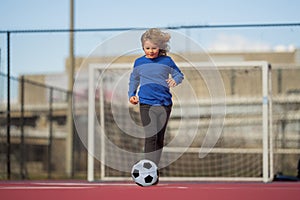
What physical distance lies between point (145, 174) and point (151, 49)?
0.99 metres

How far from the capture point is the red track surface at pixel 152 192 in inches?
182

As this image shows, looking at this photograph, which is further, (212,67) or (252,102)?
(252,102)

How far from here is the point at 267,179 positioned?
8.94 metres

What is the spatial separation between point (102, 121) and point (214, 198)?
569 cm

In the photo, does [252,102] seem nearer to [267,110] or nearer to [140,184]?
[267,110]

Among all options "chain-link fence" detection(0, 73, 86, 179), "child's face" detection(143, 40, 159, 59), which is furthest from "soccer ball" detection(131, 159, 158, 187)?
"chain-link fence" detection(0, 73, 86, 179)

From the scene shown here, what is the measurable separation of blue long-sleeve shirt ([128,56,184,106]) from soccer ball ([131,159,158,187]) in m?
0.49

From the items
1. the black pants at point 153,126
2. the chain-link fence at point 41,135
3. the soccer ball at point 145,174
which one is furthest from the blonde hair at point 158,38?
the chain-link fence at point 41,135

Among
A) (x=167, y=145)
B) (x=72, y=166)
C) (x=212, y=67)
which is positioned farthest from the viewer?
(x=72, y=166)

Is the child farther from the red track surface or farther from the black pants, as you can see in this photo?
the red track surface

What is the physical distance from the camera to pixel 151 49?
Result: 4977 millimetres

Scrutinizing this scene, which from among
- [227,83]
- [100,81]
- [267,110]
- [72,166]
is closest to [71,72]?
[72,166]

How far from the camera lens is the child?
493 centimetres

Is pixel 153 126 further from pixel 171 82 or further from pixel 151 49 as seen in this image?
pixel 151 49
